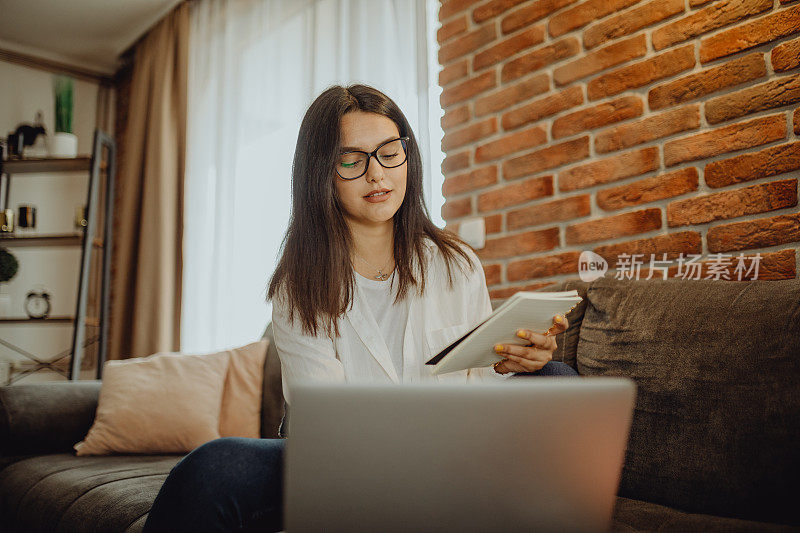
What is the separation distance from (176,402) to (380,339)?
102cm

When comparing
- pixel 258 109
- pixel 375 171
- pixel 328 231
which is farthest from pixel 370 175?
pixel 258 109

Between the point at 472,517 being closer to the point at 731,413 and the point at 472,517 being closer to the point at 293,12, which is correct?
the point at 731,413

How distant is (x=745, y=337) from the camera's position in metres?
1.15

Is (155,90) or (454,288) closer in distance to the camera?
(454,288)

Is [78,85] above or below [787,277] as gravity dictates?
above

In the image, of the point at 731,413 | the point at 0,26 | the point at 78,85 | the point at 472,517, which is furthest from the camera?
the point at 78,85

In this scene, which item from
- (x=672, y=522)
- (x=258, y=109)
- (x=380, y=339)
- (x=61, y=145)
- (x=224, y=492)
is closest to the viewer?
(x=224, y=492)

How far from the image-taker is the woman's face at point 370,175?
1.41m

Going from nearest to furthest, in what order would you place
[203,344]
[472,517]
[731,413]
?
[472,517], [731,413], [203,344]

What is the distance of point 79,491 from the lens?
61.8 inches

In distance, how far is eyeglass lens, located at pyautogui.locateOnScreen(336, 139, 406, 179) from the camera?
142 centimetres

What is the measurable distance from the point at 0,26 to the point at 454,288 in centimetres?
377

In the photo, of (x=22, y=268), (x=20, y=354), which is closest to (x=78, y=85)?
(x=22, y=268)

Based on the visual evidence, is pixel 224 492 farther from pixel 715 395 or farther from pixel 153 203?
pixel 153 203
